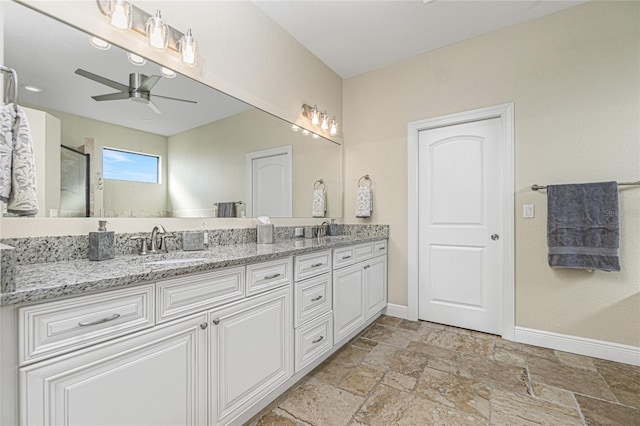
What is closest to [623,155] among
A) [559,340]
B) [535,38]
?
[535,38]

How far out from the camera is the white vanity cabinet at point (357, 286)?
86.8 inches

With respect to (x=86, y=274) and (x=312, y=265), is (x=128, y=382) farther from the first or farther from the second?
(x=312, y=265)

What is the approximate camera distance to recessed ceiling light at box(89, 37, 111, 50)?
4.65 feet

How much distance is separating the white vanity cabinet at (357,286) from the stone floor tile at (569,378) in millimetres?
1210

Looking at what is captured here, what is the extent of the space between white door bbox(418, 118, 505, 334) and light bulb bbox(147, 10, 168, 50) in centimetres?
231

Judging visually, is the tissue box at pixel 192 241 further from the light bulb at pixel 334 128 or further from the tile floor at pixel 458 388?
the light bulb at pixel 334 128

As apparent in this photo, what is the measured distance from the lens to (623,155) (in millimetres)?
2119

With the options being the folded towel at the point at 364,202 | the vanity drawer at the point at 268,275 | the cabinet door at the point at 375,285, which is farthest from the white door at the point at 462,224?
the vanity drawer at the point at 268,275

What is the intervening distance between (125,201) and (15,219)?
0.44 metres

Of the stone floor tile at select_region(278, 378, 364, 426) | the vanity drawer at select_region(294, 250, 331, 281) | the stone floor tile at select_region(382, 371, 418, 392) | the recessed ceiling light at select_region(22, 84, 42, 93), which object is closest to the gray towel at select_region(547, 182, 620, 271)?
the stone floor tile at select_region(382, 371, 418, 392)

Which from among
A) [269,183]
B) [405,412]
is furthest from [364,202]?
[405,412]

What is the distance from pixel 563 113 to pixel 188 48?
8.94 ft

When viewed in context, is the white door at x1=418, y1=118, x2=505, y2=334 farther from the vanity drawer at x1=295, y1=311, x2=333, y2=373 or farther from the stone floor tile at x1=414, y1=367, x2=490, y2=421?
the vanity drawer at x1=295, y1=311, x2=333, y2=373

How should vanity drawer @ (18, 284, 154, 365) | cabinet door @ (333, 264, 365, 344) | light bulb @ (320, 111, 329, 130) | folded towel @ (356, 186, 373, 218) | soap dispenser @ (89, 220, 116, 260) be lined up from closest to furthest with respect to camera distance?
1. vanity drawer @ (18, 284, 154, 365)
2. soap dispenser @ (89, 220, 116, 260)
3. cabinet door @ (333, 264, 365, 344)
4. light bulb @ (320, 111, 329, 130)
5. folded towel @ (356, 186, 373, 218)
